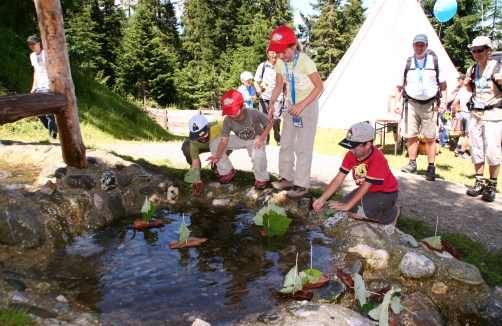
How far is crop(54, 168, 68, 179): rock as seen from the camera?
442 centimetres

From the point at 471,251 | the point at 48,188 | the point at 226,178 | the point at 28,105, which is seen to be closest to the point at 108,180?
the point at 48,188

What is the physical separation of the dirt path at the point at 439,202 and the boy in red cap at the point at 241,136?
89 cm

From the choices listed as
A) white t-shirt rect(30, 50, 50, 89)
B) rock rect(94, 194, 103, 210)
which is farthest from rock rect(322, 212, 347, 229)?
white t-shirt rect(30, 50, 50, 89)

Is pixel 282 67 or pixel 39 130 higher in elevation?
pixel 282 67

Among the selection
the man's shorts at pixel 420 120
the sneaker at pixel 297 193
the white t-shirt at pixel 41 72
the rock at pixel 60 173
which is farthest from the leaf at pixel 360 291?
the white t-shirt at pixel 41 72

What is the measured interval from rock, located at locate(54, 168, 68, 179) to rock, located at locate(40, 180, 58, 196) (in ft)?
0.84

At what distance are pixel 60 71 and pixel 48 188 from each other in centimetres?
122

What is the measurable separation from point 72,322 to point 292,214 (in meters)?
2.54

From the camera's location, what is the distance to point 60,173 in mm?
4465

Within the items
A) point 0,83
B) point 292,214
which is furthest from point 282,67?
point 0,83

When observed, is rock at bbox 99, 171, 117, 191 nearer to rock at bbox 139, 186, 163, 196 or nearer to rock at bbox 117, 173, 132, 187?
rock at bbox 117, 173, 132, 187

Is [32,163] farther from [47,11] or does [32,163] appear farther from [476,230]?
[476,230]

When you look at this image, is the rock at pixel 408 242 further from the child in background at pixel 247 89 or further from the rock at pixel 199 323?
the child in background at pixel 247 89

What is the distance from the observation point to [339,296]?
2943mm
